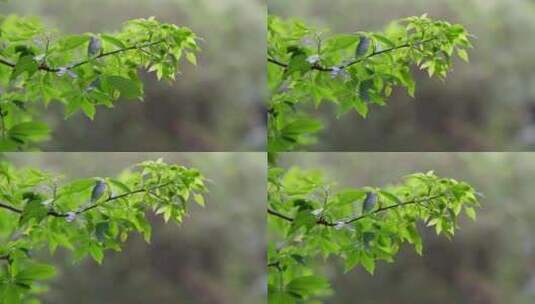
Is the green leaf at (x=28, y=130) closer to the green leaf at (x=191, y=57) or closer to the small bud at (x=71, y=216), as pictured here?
the small bud at (x=71, y=216)

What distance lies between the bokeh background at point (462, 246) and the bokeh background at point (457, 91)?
0.15ft

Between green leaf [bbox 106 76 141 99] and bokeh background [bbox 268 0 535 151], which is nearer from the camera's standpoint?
green leaf [bbox 106 76 141 99]

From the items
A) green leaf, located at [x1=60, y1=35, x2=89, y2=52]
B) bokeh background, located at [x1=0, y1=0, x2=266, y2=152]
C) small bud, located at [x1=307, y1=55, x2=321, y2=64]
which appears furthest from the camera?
bokeh background, located at [x1=0, y1=0, x2=266, y2=152]

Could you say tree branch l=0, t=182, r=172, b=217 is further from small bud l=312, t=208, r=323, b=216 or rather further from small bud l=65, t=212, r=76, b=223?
small bud l=312, t=208, r=323, b=216

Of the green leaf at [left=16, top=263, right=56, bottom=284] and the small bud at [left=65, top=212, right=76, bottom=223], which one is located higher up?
the small bud at [left=65, top=212, right=76, bottom=223]

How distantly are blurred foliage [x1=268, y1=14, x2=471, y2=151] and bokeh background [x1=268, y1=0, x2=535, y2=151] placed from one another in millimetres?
67

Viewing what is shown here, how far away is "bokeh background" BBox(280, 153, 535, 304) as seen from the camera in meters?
2.30

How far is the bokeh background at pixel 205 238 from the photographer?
Answer: 2277mm

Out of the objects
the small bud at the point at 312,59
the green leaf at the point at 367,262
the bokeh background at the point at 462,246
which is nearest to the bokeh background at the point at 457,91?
the bokeh background at the point at 462,246

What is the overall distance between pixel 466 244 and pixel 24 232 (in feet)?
3.67

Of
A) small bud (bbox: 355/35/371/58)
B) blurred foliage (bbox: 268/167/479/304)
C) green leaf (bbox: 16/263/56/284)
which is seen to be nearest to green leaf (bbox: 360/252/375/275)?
blurred foliage (bbox: 268/167/479/304)

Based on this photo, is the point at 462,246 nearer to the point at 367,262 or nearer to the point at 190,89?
the point at 367,262

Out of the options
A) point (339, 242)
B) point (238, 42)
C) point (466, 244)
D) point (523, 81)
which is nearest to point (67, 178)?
point (238, 42)

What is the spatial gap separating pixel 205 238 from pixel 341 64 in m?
0.57
